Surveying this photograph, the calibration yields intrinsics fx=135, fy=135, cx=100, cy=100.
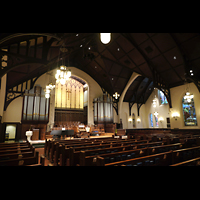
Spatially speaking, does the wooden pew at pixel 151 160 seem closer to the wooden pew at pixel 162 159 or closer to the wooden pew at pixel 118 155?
the wooden pew at pixel 162 159

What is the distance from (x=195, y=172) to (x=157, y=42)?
8.91 metres

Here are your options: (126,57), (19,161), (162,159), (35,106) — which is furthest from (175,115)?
(19,161)

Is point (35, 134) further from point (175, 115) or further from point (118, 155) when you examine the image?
point (175, 115)

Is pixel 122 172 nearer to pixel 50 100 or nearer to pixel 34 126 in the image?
pixel 34 126

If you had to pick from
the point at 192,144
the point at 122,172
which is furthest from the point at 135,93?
the point at 122,172

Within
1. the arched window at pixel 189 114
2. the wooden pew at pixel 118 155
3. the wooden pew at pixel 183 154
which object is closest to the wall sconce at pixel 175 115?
the arched window at pixel 189 114

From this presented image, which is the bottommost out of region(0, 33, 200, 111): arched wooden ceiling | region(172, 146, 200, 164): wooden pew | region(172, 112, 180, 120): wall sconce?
region(172, 146, 200, 164): wooden pew

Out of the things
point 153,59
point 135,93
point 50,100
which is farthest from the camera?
point 135,93

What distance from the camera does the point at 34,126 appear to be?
33.7ft

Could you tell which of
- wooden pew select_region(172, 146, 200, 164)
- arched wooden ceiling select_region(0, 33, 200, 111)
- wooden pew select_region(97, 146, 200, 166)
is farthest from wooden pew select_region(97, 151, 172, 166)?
arched wooden ceiling select_region(0, 33, 200, 111)

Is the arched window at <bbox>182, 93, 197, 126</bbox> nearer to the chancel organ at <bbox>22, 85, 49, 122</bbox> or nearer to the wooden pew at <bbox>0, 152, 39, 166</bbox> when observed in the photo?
the chancel organ at <bbox>22, 85, 49, 122</bbox>

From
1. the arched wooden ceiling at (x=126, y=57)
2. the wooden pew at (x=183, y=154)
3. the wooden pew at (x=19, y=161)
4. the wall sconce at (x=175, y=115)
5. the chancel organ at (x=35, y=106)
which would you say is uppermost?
the arched wooden ceiling at (x=126, y=57)

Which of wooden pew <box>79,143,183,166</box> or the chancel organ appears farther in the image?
the chancel organ
